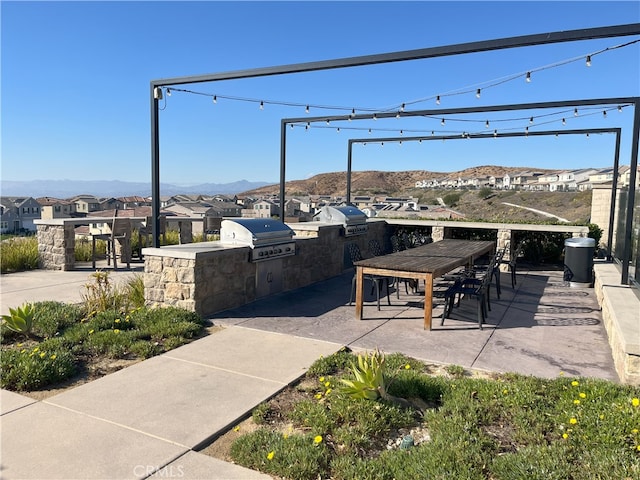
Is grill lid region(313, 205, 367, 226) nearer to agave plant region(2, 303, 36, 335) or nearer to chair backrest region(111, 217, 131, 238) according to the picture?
chair backrest region(111, 217, 131, 238)

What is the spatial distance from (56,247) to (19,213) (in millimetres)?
47611

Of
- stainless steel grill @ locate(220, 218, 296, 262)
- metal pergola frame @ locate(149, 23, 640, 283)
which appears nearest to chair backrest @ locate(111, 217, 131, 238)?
metal pergola frame @ locate(149, 23, 640, 283)

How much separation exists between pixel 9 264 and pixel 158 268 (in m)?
5.08

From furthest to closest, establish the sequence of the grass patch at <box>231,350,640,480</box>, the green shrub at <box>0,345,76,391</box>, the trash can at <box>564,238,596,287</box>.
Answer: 1. the trash can at <box>564,238,596,287</box>
2. the green shrub at <box>0,345,76,391</box>
3. the grass patch at <box>231,350,640,480</box>

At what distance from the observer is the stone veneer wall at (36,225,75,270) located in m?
9.32

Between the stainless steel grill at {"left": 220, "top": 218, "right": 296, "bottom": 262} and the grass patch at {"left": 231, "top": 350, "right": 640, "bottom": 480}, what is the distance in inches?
121

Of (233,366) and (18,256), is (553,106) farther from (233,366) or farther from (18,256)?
(18,256)

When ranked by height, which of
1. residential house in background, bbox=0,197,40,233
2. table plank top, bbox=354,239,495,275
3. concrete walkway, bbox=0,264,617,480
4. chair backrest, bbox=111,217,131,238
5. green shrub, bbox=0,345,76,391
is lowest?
residential house in background, bbox=0,197,40,233

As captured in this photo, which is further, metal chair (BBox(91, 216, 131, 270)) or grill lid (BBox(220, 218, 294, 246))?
metal chair (BBox(91, 216, 131, 270))

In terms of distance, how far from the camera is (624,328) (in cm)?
429

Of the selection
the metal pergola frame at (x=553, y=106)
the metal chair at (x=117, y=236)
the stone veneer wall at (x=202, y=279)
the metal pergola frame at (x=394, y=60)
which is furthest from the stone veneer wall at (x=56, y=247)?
the metal pergola frame at (x=553, y=106)

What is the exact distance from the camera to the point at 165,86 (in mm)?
7199

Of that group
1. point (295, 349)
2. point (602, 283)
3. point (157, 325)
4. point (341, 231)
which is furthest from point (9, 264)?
point (602, 283)

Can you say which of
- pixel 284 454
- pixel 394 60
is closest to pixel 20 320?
pixel 284 454
